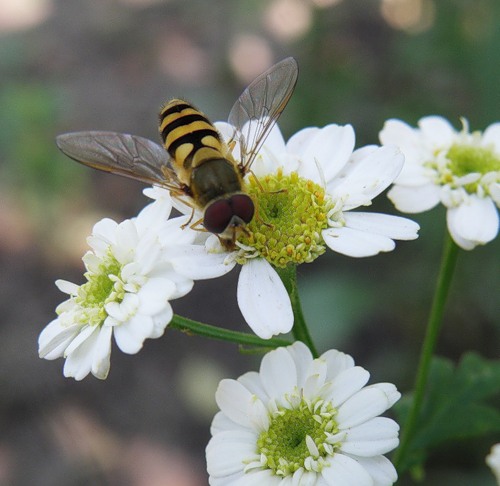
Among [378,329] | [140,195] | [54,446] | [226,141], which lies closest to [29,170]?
[140,195]

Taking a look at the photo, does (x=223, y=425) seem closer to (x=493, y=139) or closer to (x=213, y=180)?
(x=213, y=180)

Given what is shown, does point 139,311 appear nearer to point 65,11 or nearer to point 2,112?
point 2,112

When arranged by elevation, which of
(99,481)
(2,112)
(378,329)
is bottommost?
(99,481)

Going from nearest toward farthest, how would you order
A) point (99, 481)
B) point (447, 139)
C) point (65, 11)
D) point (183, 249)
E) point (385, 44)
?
point (183, 249) < point (447, 139) < point (99, 481) < point (385, 44) < point (65, 11)

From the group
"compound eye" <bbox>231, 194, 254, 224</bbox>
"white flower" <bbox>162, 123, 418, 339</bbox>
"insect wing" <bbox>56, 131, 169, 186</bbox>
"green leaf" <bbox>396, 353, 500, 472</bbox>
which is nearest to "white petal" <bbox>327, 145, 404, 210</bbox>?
"white flower" <bbox>162, 123, 418, 339</bbox>

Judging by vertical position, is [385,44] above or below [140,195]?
above

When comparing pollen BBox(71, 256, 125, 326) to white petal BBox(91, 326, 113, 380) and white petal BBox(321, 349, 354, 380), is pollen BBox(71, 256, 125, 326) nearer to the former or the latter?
white petal BBox(91, 326, 113, 380)
